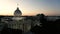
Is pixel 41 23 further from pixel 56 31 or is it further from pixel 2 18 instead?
pixel 2 18

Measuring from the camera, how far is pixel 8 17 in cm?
381

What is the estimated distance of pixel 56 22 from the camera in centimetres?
387

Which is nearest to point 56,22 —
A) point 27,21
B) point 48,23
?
point 48,23

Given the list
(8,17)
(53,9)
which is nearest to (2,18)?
(8,17)

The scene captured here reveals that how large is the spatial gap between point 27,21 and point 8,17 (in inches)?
9.7

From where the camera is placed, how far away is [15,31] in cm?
381

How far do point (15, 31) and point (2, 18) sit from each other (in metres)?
0.23

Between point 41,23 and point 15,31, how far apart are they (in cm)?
34

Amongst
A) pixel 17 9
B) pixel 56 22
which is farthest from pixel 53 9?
pixel 17 9

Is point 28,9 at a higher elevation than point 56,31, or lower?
higher

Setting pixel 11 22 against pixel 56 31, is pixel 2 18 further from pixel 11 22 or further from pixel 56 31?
pixel 56 31

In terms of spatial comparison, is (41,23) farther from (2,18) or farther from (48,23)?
(2,18)

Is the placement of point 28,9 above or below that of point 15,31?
above

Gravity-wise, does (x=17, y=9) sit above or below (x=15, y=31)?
above
